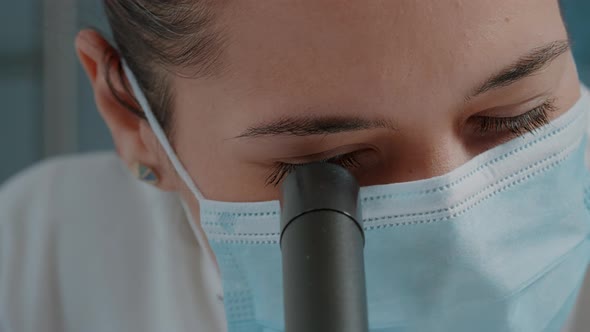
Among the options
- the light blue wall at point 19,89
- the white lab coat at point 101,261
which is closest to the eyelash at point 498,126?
the white lab coat at point 101,261

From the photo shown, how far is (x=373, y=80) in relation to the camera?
0.79 metres

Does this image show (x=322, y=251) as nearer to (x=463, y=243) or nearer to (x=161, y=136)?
(x=463, y=243)

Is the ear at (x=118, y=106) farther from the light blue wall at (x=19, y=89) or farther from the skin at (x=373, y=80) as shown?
the light blue wall at (x=19, y=89)

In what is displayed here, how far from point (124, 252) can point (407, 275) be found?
712 millimetres

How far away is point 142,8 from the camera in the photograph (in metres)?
0.97

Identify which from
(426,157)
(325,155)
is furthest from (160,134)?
(426,157)

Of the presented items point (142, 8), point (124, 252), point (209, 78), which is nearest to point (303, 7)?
point (209, 78)

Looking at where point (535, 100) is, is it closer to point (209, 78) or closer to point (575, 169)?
point (575, 169)

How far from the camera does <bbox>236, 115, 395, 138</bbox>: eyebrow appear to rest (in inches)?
32.1

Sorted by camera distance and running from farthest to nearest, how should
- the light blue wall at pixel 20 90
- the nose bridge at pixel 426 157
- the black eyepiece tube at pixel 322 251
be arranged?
the light blue wall at pixel 20 90 → the nose bridge at pixel 426 157 → the black eyepiece tube at pixel 322 251

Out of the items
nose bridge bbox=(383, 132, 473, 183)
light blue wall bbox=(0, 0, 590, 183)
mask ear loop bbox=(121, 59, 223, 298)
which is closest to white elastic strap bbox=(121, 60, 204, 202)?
mask ear loop bbox=(121, 59, 223, 298)

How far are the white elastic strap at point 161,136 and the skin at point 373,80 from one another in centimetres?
7

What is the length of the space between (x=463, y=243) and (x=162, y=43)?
403mm

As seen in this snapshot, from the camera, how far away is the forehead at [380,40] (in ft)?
2.58
